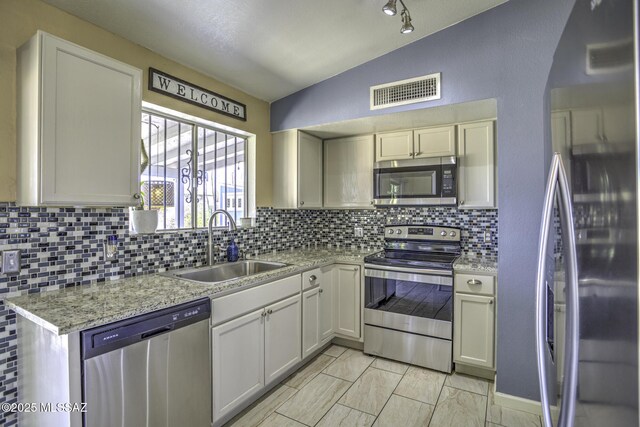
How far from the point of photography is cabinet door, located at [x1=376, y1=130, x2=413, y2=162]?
9.86 ft

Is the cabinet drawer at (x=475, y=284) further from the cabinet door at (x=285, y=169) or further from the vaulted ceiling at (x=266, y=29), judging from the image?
the vaulted ceiling at (x=266, y=29)

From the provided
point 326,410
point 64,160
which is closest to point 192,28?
point 64,160

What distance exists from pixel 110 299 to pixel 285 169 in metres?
2.00

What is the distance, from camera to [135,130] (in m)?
1.75

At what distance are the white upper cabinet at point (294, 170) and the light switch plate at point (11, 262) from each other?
2.03 meters

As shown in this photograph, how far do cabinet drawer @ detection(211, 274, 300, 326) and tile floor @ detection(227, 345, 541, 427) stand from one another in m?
0.69

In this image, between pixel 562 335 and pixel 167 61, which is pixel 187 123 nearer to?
pixel 167 61

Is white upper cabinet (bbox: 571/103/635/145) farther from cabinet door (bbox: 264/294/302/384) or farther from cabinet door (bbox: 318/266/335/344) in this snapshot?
cabinet door (bbox: 318/266/335/344)

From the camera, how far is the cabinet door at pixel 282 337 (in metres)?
2.25

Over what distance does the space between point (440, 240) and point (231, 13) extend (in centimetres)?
255

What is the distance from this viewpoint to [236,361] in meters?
1.98

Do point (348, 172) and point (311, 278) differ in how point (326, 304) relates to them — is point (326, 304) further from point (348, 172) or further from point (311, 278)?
point (348, 172)

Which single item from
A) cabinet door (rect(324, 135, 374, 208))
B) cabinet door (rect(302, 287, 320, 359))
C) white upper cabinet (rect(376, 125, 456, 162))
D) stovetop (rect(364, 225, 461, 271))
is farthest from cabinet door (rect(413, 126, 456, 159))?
cabinet door (rect(302, 287, 320, 359))

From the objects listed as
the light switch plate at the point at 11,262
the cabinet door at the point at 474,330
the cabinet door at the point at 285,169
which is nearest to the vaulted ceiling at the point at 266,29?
the cabinet door at the point at 285,169
